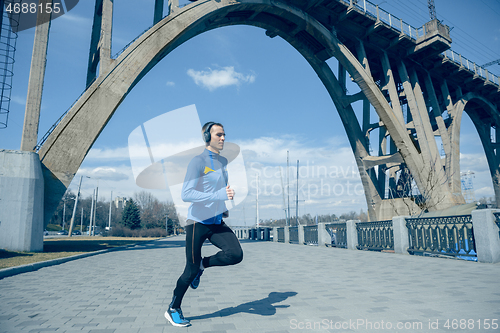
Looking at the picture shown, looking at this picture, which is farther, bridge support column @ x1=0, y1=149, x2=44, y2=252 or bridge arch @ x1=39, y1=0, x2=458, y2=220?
bridge arch @ x1=39, y1=0, x2=458, y2=220

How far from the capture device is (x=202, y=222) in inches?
124

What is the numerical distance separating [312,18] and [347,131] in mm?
10335

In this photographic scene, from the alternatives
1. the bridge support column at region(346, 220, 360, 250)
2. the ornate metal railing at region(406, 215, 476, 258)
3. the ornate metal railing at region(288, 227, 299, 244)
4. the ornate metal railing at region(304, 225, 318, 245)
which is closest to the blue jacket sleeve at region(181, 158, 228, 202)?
the ornate metal railing at region(406, 215, 476, 258)

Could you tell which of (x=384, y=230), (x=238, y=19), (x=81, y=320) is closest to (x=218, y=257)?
(x=81, y=320)

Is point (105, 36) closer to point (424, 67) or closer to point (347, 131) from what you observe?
point (347, 131)

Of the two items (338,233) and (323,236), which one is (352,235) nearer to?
(338,233)

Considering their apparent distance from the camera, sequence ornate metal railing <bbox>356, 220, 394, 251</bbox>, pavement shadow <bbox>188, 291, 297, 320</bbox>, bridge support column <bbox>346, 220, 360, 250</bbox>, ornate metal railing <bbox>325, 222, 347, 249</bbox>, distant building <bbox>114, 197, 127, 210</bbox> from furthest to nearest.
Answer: distant building <bbox>114, 197, 127, 210</bbox>, ornate metal railing <bbox>325, 222, 347, 249</bbox>, bridge support column <bbox>346, 220, 360, 250</bbox>, ornate metal railing <bbox>356, 220, 394, 251</bbox>, pavement shadow <bbox>188, 291, 297, 320</bbox>

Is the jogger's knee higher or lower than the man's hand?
lower

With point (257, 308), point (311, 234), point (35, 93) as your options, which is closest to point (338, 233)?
point (311, 234)

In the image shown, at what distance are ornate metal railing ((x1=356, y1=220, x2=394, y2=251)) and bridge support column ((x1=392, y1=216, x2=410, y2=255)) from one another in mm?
507

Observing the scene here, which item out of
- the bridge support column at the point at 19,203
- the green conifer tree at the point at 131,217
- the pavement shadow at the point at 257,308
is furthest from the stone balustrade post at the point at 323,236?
the green conifer tree at the point at 131,217

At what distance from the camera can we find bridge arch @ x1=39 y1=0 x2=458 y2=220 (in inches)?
591

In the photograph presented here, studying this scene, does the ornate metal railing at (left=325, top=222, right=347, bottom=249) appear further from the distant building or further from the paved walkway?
the distant building

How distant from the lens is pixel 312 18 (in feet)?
84.3
